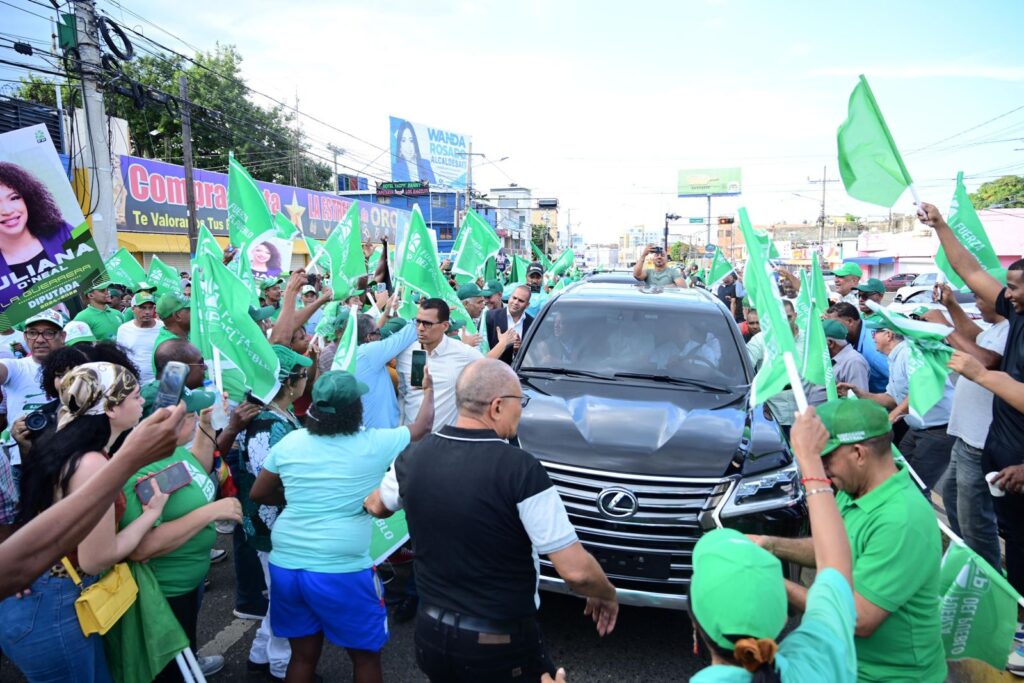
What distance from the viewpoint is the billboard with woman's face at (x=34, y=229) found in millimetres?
4758

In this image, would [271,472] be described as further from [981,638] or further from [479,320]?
[479,320]

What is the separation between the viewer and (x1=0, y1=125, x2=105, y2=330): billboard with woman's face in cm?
476

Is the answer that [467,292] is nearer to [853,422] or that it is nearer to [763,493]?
[763,493]

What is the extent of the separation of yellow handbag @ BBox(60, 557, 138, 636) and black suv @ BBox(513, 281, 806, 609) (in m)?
2.06

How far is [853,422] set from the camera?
7.04 ft

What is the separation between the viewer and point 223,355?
144 inches

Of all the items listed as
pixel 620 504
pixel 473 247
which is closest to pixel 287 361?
Result: pixel 620 504

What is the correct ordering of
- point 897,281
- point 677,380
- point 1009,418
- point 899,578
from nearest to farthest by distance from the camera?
1. point 899,578
2. point 1009,418
3. point 677,380
4. point 897,281

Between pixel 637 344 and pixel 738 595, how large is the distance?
3.73 m

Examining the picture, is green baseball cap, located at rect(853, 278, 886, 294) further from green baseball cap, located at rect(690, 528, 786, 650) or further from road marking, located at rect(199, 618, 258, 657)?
road marking, located at rect(199, 618, 258, 657)

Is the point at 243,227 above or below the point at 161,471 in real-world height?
above

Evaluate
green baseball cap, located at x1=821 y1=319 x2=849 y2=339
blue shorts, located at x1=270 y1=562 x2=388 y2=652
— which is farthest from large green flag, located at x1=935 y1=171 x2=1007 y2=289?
blue shorts, located at x1=270 y1=562 x2=388 y2=652

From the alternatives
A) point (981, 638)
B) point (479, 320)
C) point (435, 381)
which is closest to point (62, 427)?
point (435, 381)

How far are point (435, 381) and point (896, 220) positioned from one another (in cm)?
9625
